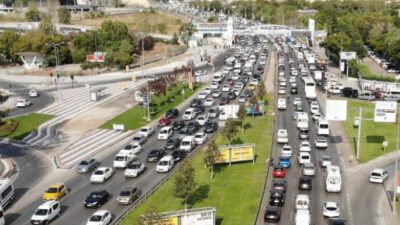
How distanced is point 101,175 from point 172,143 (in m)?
10.7

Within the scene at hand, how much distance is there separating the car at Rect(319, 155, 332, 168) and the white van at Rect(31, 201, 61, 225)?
2310 centimetres

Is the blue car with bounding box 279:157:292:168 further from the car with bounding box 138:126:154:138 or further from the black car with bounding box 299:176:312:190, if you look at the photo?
the car with bounding box 138:126:154:138

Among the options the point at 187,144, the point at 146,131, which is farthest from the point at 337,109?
the point at 146,131

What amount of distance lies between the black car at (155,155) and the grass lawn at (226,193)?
3293 mm

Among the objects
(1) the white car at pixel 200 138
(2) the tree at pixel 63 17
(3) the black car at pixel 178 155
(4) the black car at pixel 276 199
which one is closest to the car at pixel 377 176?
(4) the black car at pixel 276 199

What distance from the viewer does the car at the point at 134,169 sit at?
46.3 meters

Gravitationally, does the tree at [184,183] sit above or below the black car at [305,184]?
above

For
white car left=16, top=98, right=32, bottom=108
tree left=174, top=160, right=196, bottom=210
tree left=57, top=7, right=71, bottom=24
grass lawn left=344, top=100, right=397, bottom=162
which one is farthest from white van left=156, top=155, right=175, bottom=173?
tree left=57, top=7, right=71, bottom=24

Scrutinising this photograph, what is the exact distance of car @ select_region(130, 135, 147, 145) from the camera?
182ft

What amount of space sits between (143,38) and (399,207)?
113965 mm

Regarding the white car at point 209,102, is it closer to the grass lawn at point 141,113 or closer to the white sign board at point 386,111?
the grass lawn at point 141,113

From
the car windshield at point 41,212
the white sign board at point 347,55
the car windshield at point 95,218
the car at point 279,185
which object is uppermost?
the white sign board at point 347,55

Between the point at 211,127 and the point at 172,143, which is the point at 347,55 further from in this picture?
the point at 172,143

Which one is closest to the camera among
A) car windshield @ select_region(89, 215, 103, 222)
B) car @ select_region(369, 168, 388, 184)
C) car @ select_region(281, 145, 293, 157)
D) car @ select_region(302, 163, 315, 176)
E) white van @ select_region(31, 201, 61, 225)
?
car windshield @ select_region(89, 215, 103, 222)
